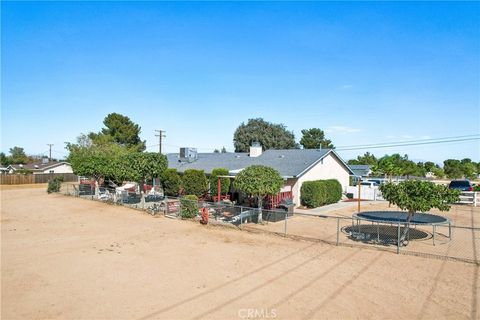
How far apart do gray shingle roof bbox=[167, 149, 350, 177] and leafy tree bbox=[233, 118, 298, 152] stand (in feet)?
81.3

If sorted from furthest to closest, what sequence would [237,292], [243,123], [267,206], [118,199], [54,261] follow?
[243,123] → [118,199] → [267,206] → [54,261] → [237,292]

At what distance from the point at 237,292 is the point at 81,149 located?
47.8m

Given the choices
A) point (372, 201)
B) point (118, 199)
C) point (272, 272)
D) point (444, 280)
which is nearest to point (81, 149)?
point (118, 199)

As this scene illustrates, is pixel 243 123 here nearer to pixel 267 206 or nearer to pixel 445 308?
pixel 267 206

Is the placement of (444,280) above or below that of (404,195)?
below

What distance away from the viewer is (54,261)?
11.8 metres

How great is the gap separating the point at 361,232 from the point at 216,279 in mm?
9801

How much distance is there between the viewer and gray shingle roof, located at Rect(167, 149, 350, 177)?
26797 mm

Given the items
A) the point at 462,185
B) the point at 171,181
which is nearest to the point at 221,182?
the point at 171,181

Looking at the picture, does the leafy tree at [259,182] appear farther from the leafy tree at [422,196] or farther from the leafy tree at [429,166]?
the leafy tree at [429,166]
